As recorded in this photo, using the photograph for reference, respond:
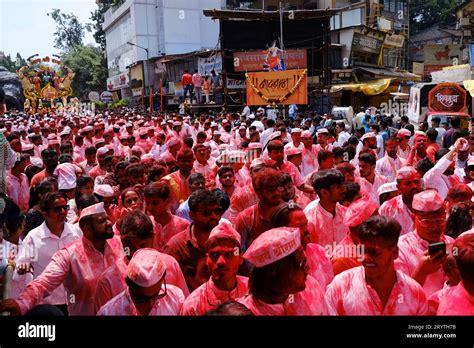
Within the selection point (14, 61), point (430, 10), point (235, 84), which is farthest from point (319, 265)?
point (235, 84)

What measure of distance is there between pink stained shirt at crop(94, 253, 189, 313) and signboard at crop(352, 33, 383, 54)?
1869 cm

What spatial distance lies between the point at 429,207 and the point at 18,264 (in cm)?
242

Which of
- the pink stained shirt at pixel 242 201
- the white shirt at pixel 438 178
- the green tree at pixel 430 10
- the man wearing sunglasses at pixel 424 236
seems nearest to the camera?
the man wearing sunglasses at pixel 424 236

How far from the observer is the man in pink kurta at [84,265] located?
2.60 m

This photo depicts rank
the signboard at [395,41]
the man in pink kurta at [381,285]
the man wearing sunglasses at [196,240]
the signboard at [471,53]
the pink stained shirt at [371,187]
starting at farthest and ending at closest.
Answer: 1. the signboard at [395,41]
2. the signboard at [471,53]
3. the pink stained shirt at [371,187]
4. the man wearing sunglasses at [196,240]
5. the man in pink kurta at [381,285]

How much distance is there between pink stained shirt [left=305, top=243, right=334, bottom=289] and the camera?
8.44 ft

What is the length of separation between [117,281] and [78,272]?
32 cm

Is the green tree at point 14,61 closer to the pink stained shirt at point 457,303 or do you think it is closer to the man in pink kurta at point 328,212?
the man in pink kurta at point 328,212

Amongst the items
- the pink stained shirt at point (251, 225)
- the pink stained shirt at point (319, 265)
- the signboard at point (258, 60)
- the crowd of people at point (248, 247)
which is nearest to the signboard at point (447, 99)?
the crowd of people at point (248, 247)

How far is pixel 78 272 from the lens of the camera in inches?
106

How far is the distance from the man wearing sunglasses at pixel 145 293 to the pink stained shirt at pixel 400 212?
72.8 inches

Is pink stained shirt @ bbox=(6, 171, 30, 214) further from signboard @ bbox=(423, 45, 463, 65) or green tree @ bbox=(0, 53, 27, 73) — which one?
signboard @ bbox=(423, 45, 463, 65)
